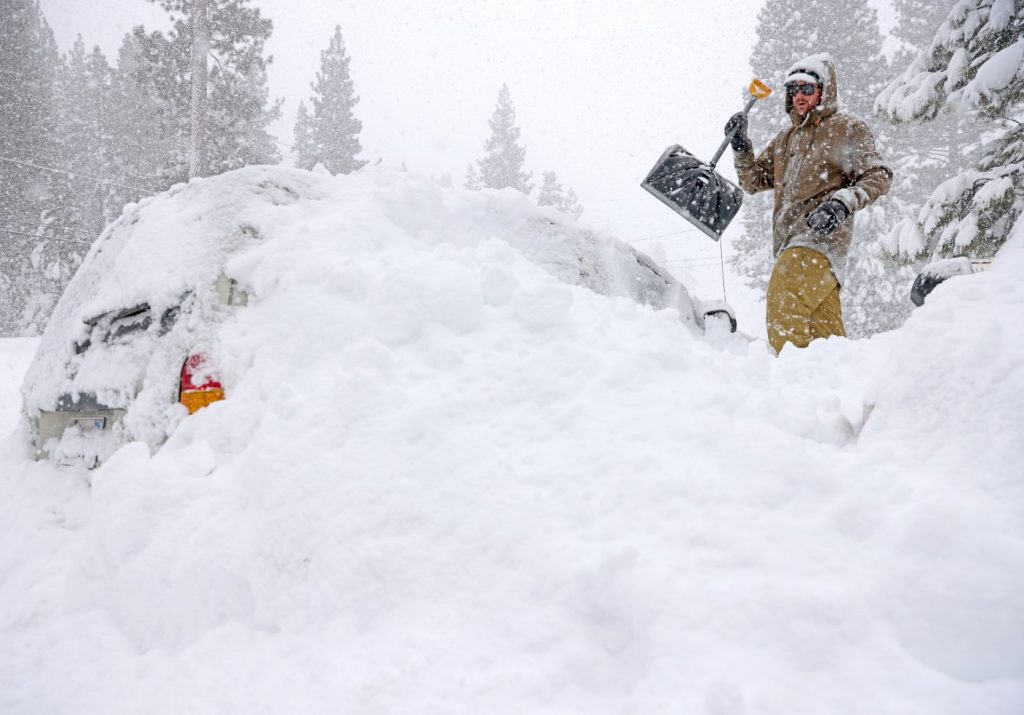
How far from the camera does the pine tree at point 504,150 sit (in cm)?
3030

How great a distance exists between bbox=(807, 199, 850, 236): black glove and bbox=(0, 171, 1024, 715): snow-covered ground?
1.64 metres

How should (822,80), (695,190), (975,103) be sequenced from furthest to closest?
1. (975,103)
2. (695,190)
3. (822,80)

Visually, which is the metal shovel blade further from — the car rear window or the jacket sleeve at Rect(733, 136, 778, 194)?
the car rear window

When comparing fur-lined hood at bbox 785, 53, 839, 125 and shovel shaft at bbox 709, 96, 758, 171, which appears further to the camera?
shovel shaft at bbox 709, 96, 758, 171

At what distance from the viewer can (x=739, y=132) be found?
447cm

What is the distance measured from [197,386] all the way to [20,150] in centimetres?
2822

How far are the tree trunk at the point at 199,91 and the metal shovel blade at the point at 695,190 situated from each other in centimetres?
1281

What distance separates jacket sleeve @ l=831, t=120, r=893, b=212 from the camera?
3581 mm

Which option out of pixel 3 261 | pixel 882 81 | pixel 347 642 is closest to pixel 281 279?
pixel 347 642

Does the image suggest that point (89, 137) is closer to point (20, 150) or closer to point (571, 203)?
point (20, 150)

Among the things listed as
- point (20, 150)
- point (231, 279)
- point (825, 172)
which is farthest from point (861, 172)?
point (20, 150)

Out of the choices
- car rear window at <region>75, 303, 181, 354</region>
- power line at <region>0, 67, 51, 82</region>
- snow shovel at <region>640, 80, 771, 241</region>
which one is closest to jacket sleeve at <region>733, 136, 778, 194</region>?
snow shovel at <region>640, 80, 771, 241</region>

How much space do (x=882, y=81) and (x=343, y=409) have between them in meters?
20.6

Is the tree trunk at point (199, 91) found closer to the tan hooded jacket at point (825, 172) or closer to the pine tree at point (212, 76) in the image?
the pine tree at point (212, 76)
